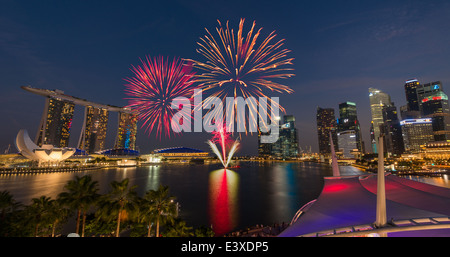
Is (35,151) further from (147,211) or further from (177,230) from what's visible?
(177,230)

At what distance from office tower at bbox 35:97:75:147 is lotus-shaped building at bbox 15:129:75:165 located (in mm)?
57259

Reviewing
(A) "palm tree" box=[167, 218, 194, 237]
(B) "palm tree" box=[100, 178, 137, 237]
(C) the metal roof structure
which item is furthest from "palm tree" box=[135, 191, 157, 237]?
(C) the metal roof structure

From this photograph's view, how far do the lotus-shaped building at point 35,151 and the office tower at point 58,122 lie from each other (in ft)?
188

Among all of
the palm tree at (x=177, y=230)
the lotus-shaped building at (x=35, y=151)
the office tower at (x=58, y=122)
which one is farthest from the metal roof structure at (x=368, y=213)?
the office tower at (x=58, y=122)

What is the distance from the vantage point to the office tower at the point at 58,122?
176m

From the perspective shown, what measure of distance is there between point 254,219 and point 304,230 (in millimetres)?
25969

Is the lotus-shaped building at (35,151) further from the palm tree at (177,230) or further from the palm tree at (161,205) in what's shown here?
the palm tree at (177,230)

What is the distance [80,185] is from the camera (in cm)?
2127

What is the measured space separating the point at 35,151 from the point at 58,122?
7448cm

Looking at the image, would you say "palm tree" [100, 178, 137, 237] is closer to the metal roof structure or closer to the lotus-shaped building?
the metal roof structure

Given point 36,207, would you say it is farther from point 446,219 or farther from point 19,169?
point 19,169

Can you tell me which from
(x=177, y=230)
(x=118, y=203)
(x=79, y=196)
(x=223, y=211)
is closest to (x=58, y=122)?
(x=223, y=211)
